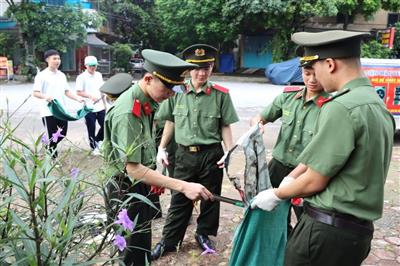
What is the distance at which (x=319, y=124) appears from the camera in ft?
5.41

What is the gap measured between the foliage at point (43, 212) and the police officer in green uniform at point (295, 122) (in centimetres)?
171

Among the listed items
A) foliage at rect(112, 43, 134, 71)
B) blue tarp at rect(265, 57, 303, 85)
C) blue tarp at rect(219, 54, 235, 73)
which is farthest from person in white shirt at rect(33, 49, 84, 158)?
blue tarp at rect(219, 54, 235, 73)

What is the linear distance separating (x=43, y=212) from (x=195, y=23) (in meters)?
23.4

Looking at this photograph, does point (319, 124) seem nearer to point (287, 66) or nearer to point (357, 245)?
point (357, 245)

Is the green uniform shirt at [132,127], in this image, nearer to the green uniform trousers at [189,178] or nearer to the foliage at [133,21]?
the green uniform trousers at [189,178]

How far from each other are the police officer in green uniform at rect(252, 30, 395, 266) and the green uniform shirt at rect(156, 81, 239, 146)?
1.43 metres

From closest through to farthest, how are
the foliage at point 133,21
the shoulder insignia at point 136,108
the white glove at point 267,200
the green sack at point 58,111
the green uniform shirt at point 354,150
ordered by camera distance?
the green uniform shirt at point 354,150
the white glove at point 267,200
the shoulder insignia at point 136,108
the green sack at point 58,111
the foliage at point 133,21

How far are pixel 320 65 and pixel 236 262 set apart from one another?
123 centimetres

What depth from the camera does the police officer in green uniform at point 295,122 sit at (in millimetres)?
2742

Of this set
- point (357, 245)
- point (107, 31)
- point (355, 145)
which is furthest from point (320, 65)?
point (107, 31)

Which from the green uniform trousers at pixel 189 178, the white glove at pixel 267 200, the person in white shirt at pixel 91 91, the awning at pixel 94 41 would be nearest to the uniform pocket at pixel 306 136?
the green uniform trousers at pixel 189 178

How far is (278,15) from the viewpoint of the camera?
20.0 m

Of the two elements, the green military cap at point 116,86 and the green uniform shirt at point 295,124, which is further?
the green military cap at point 116,86

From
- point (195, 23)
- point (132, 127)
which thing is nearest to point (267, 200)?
point (132, 127)
